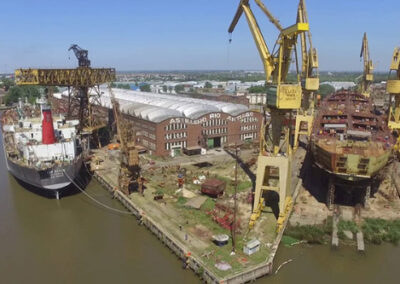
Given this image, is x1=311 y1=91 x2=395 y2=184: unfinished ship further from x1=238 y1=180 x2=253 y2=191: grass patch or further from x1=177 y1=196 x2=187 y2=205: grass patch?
x1=177 y1=196 x2=187 y2=205: grass patch

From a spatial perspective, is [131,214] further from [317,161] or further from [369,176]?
[369,176]

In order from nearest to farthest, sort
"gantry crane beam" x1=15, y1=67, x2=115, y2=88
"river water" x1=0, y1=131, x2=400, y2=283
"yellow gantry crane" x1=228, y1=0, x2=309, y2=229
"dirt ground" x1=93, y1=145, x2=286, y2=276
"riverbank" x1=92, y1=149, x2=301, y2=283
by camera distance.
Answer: "riverbank" x1=92, y1=149, x2=301, y2=283
"river water" x1=0, y1=131, x2=400, y2=283
"dirt ground" x1=93, y1=145, x2=286, y2=276
"yellow gantry crane" x1=228, y1=0, x2=309, y2=229
"gantry crane beam" x1=15, y1=67, x2=115, y2=88

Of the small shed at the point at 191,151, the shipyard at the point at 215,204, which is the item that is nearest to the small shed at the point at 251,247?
the shipyard at the point at 215,204

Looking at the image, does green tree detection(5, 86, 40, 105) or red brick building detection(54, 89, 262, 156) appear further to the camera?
green tree detection(5, 86, 40, 105)

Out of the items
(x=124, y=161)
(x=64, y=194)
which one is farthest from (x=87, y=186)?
(x=124, y=161)

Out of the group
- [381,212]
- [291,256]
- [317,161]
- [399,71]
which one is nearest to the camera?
[291,256]

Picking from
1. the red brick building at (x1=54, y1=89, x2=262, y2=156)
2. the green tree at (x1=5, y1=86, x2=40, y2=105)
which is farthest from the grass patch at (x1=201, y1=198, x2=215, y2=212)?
the green tree at (x1=5, y1=86, x2=40, y2=105)

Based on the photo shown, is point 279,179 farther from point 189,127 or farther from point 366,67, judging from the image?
point 366,67

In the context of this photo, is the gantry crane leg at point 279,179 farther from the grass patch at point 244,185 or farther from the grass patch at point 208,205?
the grass patch at point 244,185
